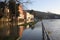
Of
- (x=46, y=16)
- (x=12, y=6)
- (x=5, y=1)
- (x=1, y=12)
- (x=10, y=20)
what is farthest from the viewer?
(x=46, y=16)

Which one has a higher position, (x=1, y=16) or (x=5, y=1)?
(x=5, y=1)

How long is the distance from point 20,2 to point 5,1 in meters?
2.75

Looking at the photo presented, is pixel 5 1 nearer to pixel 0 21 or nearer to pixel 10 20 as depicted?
pixel 0 21

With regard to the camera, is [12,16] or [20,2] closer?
[20,2]

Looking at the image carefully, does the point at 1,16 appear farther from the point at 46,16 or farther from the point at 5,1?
the point at 46,16

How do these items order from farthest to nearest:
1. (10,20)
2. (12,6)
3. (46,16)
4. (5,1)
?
1. (46,16)
2. (10,20)
3. (12,6)
4. (5,1)

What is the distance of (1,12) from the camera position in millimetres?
35250

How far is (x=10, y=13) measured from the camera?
44.0 meters

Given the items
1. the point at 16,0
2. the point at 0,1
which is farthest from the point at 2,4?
the point at 16,0

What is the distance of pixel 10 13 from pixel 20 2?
37.0 feet

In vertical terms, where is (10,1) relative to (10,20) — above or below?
above

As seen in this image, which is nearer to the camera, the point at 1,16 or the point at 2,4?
the point at 2,4

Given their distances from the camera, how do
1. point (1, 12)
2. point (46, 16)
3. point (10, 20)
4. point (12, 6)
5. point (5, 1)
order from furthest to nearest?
point (46, 16) < point (10, 20) < point (12, 6) < point (1, 12) < point (5, 1)

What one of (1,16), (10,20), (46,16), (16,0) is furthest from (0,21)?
(46,16)
